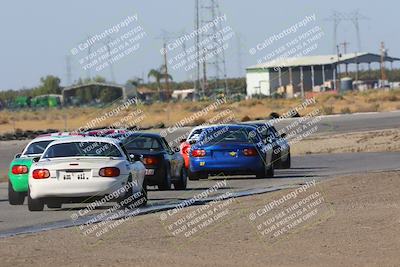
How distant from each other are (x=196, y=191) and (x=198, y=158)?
3.70 m

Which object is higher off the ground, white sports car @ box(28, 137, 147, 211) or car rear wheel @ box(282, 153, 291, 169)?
white sports car @ box(28, 137, 147, 211)

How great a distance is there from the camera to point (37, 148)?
2509cm

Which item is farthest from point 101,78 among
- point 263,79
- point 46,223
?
point 46,223

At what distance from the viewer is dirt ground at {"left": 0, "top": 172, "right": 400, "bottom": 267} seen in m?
13.6

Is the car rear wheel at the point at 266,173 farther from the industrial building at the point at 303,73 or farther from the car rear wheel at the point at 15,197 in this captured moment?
the industrial building at the point at 303,73

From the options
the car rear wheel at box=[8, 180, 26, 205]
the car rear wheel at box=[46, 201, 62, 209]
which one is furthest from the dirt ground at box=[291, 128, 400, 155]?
the car rear wheel at box=[46, 201, 62, 209]

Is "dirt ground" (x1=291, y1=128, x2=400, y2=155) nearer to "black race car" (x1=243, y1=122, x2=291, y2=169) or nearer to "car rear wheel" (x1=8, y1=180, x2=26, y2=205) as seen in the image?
"black race car" (x1=243, y1=122, x2=291, y2=169)

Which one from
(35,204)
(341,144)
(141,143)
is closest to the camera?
(35,204)

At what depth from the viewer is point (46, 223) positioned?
1916cm

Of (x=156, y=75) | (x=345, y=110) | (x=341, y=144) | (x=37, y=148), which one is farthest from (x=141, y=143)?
(x=156, y=75)

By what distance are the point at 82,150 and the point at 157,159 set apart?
4774mm

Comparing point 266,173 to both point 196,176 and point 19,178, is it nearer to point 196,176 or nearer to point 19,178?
point 196,176

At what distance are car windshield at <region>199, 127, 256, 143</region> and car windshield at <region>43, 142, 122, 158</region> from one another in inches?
346

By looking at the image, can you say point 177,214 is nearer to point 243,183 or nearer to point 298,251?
point 298,251
